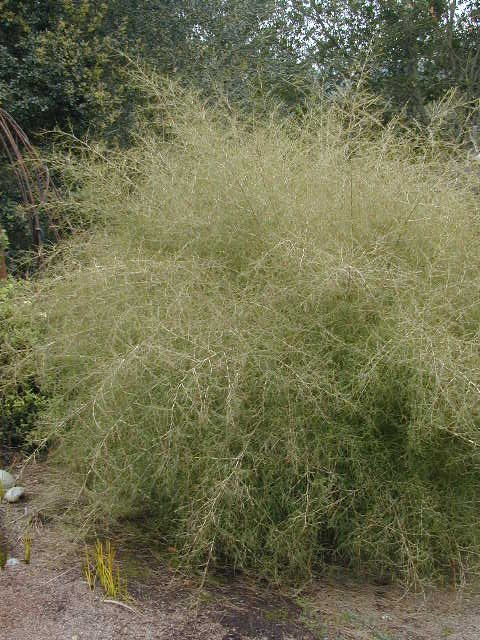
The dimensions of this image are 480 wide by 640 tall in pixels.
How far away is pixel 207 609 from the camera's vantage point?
81.7 inches

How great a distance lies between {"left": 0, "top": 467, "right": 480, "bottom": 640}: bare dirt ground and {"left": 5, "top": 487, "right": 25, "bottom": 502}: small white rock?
18.4 inches

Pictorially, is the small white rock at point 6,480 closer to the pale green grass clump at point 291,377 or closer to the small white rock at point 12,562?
the pale green grass clump at point 291,377

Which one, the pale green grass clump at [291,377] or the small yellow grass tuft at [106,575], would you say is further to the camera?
the pale green grass clump at [291,377]

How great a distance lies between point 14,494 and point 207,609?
1148 mm

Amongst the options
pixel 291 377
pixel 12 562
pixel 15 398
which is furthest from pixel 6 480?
pixel 291 377

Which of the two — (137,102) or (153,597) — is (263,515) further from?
(137,102)

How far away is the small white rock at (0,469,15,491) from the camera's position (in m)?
2.96

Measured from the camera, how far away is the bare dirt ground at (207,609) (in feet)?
6.40

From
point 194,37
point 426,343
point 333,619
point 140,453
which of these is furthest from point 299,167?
point 194,37

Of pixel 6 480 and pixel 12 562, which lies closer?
pixel 12 562

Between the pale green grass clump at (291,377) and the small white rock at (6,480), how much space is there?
0.34 metres

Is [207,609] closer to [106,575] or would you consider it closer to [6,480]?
[106,575]

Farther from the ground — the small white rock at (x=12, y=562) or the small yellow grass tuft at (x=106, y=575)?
the small yellow grass tuft at (x=106, y=575)

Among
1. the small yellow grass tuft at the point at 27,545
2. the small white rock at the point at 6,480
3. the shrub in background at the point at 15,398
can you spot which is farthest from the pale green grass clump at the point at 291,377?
the shrub in background at the point at 15,398
